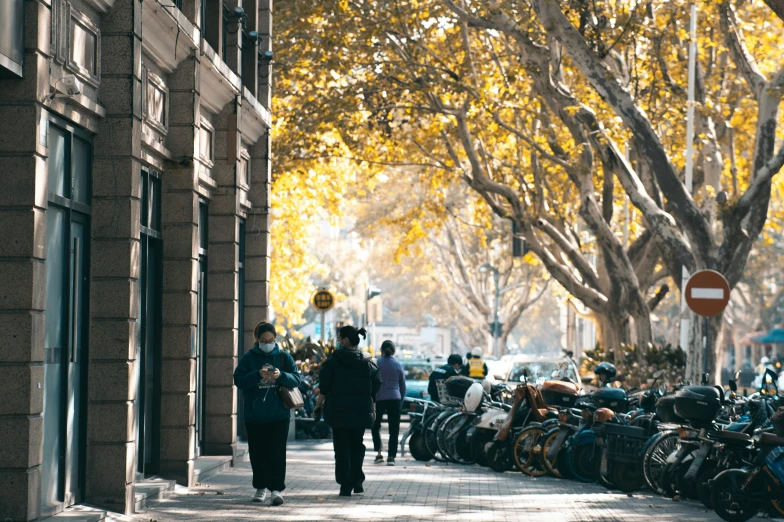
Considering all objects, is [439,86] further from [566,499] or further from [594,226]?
[566,499]

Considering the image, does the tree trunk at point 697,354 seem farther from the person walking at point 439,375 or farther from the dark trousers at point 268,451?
the dark trousers at point 268,451

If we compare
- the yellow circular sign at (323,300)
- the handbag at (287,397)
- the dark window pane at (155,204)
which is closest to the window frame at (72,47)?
the dark window pane at (155,204)

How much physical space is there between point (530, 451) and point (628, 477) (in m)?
2.20

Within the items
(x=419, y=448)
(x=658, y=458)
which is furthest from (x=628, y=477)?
(x=419, y=448)

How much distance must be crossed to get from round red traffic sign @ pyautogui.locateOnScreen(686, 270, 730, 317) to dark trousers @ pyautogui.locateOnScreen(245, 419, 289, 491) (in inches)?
302

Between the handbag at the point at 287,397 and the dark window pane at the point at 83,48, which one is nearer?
the dark window pane at the point at 83,48

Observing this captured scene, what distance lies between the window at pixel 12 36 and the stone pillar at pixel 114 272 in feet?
6.98

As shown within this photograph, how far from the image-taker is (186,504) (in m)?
13.4

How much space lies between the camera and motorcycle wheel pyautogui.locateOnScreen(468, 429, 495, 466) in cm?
1908

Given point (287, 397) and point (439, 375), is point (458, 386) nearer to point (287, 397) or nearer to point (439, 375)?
point (439, 375)

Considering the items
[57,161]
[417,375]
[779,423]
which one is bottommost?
[779,423]

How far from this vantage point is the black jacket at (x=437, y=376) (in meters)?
21.2

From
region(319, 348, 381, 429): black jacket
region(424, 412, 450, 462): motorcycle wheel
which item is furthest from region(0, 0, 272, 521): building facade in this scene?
region(424, 412, 450, 462): motorcycle wheel

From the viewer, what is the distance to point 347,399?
1411 centimetres
